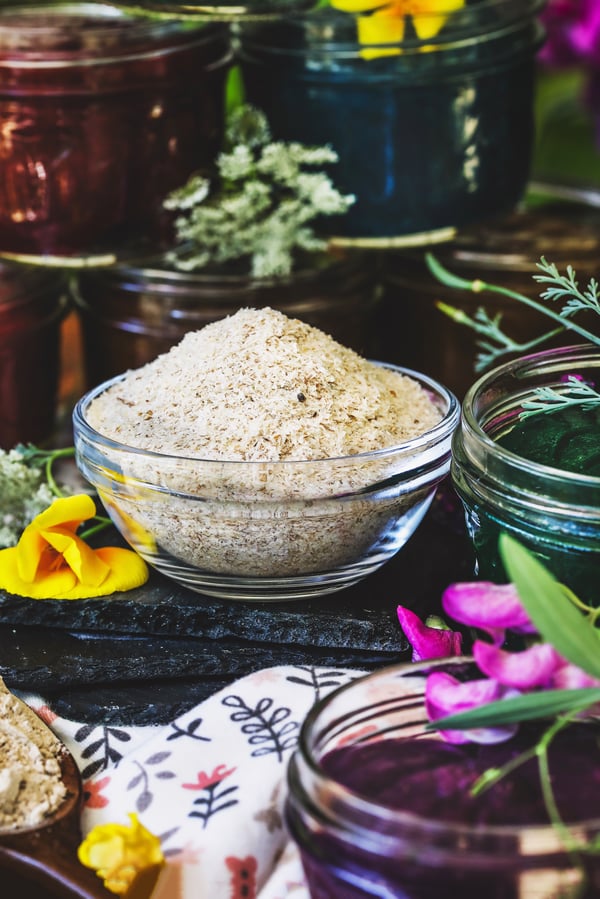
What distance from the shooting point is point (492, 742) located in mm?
575

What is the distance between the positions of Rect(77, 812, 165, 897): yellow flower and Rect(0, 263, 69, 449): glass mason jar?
0.61 meters

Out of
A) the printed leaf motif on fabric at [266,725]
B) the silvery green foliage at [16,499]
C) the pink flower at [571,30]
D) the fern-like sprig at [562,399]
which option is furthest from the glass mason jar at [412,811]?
the pink flower at [571,30]

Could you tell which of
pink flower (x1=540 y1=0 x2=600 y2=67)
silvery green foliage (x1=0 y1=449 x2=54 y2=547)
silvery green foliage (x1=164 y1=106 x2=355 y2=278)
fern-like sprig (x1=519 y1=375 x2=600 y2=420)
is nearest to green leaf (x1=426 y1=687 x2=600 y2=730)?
fern-like sprig (x1=519 y1=375 x2=600 y2=420)

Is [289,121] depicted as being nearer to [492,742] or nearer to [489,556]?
[489,556]

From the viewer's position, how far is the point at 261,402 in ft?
2.51

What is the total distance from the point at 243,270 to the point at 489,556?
490mm

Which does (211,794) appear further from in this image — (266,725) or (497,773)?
(497,773)

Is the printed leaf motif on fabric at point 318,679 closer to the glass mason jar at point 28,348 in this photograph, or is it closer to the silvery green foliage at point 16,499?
the silvery green foliage at point 16,499

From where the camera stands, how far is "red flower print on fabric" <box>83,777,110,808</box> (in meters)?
0.68

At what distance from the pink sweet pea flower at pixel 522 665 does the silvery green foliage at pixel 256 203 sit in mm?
574

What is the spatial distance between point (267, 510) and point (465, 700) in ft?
0.69

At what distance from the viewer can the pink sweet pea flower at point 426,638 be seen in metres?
0.74

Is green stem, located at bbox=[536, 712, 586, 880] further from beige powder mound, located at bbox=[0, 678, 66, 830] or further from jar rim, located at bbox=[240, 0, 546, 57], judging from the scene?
jar rim, located at bbox=[240, 0, 546, 57]

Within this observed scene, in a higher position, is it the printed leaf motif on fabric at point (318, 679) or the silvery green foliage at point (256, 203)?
the silvery green foliage at point (256, 203)
